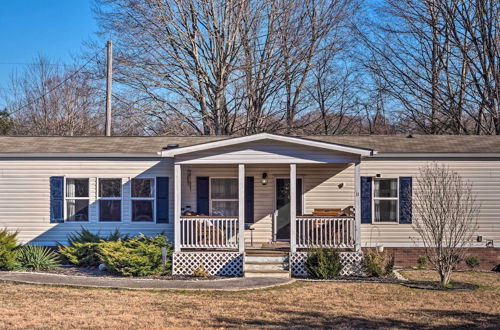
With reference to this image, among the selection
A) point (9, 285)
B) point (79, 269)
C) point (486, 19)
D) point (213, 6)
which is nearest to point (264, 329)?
point (9, 285)

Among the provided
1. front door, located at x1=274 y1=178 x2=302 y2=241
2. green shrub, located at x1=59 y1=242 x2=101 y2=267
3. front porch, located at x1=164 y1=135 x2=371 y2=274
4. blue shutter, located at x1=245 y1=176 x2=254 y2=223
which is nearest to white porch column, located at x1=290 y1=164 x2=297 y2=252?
front porch, located at x1=164 y1=135 x2=371 y2=274

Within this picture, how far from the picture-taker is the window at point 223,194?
18109 millimetres

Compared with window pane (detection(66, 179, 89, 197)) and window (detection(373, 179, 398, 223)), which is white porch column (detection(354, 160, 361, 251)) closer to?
window (detection(373, 179, 398, 223))

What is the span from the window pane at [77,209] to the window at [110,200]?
421 mm

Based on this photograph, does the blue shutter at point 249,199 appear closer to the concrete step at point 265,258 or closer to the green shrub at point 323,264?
the concrete step at point 265,258

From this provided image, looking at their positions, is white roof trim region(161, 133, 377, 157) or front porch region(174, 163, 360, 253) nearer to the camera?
white roof trim region(161, 133, 377, 157)

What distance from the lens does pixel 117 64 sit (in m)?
28.4

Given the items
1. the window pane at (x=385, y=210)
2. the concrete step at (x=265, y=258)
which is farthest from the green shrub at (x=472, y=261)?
the concrete step at (x=265, y=258)

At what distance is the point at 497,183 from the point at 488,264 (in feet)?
7.53

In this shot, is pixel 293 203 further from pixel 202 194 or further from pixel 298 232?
pixel 202 194

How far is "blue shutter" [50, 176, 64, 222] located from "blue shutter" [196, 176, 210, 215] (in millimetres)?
3846

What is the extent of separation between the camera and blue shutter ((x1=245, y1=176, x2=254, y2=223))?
18062 mm

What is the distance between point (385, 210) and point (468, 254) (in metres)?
2.61

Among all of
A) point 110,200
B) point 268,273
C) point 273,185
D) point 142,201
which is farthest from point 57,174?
point 268,273
